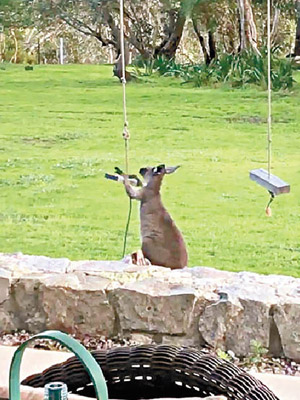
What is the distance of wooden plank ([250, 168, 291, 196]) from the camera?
284 centimetres

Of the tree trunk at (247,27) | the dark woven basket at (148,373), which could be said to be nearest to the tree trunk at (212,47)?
the tree trunk at (247,27)

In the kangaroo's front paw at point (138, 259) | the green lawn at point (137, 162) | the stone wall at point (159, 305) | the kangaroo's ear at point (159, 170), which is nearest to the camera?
the stone wall at point (159, 305)

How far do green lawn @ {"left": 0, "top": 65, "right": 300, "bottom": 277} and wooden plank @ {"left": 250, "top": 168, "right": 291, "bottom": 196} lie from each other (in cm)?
28

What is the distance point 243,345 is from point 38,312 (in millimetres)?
762

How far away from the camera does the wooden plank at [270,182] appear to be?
2841 millimetres

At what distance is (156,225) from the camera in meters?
3.15

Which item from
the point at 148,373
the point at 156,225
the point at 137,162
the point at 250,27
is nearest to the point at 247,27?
the point at 250,27

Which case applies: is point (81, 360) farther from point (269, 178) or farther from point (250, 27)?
point (250, 27)

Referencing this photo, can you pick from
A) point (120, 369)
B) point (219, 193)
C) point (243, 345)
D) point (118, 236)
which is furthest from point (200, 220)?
point (120, 369)

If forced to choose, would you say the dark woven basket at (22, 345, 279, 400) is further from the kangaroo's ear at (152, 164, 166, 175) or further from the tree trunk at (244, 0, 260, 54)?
the tree trunk at (244, 0, 260, 54)

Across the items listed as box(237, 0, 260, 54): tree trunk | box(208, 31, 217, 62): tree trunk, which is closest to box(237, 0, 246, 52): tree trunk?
box(237, 0, 260, 54): tree trunk

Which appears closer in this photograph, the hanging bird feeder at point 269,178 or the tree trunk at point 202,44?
the hanging bird feeder at point 269,178

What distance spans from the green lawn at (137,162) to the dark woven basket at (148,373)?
6.10ft

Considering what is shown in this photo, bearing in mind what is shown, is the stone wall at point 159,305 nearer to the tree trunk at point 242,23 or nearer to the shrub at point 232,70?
the shrub at point 232,70
